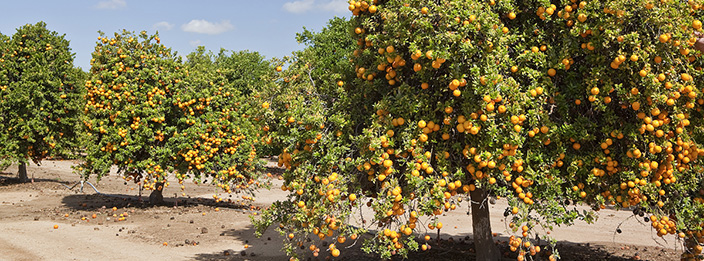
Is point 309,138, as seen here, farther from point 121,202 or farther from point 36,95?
point 36,95

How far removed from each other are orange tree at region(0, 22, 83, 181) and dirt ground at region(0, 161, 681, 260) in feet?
5.49

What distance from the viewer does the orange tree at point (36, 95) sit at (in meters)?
16.7

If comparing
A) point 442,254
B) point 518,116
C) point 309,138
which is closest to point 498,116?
point 518,116

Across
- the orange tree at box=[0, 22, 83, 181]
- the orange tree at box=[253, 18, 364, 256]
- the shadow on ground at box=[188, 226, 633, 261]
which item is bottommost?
the shadow on ground at box=[188, 226, 633, 261]

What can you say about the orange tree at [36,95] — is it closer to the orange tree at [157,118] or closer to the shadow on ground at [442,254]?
the orange tree at [157,118]

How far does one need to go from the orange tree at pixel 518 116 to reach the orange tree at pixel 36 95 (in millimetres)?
13859

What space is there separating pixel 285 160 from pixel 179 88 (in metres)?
7.69

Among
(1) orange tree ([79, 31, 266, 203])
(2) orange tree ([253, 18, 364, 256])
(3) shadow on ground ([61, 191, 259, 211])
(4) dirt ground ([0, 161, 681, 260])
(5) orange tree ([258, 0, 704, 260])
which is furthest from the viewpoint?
(3) shadow on ground ([61, 191, 259, 211])

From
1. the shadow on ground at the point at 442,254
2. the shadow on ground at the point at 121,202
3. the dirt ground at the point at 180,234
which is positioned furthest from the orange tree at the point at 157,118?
the shadow on ground at the point at 442,254

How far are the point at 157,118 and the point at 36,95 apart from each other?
23.4 ft

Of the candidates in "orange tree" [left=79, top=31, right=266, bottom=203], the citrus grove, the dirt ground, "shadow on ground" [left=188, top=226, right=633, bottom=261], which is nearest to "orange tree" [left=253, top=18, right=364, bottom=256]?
the citrus grove

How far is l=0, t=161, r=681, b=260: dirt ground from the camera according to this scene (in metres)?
9.25

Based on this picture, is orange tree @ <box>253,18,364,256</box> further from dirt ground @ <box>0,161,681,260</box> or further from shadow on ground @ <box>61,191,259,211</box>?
shadow on ground @ <box>61,191,259,211</box>

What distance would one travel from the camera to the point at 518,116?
519 centimetres
